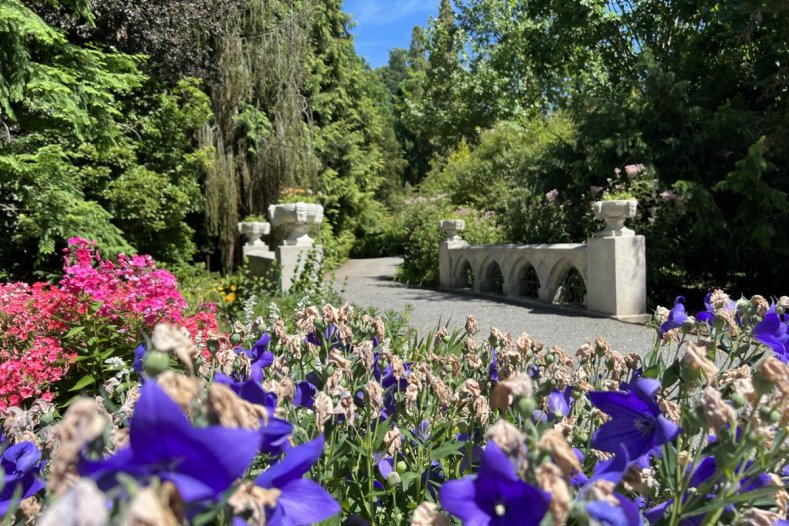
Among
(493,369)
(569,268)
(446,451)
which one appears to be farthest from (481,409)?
(569,268)

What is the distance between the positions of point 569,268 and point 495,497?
8.52 metres

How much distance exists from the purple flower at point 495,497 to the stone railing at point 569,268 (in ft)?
24.0

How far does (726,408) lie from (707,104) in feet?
33.1

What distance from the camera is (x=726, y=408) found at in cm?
69

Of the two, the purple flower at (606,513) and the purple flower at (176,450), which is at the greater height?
the purple flower at (176,450)

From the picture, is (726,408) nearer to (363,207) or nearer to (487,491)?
(487,491)

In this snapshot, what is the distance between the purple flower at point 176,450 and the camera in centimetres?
46

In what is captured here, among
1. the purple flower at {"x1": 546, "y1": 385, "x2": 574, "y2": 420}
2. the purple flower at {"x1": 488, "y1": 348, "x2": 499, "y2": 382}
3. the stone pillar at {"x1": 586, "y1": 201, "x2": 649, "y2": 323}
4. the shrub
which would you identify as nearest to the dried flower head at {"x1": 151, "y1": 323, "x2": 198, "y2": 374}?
the shrub

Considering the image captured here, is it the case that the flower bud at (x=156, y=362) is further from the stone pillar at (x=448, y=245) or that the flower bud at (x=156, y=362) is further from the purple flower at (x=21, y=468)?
the stone pillar at (x=448, y=245)

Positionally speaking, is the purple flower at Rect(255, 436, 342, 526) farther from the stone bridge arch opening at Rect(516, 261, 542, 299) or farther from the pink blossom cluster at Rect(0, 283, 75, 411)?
the stone bridge arch opening at Rect(516, 261, 542, 299)

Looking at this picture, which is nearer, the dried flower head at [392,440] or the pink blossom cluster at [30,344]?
the dried flower head at [392,440]

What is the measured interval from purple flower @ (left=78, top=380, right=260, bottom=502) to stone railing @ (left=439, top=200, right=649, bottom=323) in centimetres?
751

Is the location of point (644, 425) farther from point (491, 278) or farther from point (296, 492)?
point (491, 278)

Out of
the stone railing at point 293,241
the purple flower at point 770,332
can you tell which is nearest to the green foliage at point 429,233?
the stone railing at point 293,241
